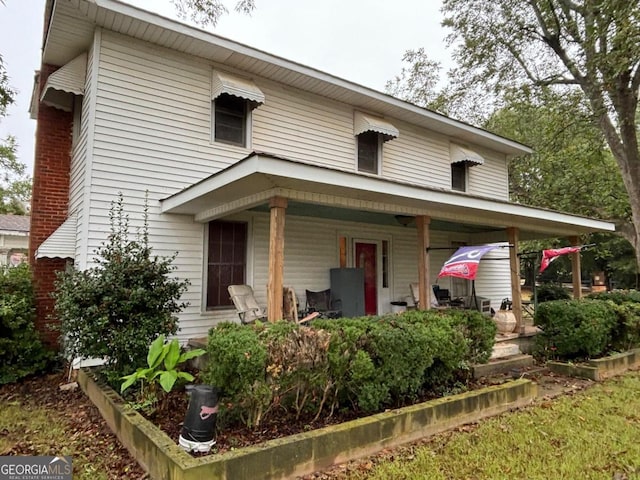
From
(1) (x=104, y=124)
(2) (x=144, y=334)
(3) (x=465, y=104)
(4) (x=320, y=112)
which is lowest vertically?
(2) (x=144, y=334)

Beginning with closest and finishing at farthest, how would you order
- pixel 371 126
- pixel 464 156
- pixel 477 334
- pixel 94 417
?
pixel 94 417 < pixel 477 334 < pixel 371 126 < pixel 464 156

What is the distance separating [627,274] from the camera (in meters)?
26.5

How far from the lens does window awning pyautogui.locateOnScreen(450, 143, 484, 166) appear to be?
10789mm

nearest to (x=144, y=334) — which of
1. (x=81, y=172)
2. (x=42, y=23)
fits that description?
(x=81, y=172)

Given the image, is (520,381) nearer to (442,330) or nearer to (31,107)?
(442,330)

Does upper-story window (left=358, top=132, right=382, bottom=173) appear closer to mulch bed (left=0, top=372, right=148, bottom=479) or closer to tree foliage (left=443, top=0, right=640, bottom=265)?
tree foliage (left=443, top=0, right=640, bottom=265)

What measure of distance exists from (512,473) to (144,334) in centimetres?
417

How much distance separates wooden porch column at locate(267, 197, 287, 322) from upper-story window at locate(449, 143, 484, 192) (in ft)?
24.2

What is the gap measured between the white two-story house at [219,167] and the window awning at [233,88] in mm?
28

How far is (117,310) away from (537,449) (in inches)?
189

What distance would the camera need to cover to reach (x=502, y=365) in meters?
6.48

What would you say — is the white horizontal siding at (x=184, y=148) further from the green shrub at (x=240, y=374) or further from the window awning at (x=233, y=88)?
the green shrub at (x=240, y=374)

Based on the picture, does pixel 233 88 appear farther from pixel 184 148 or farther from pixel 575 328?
pixel 575 328

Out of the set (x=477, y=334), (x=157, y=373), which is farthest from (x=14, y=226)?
(x=477, y=334)
